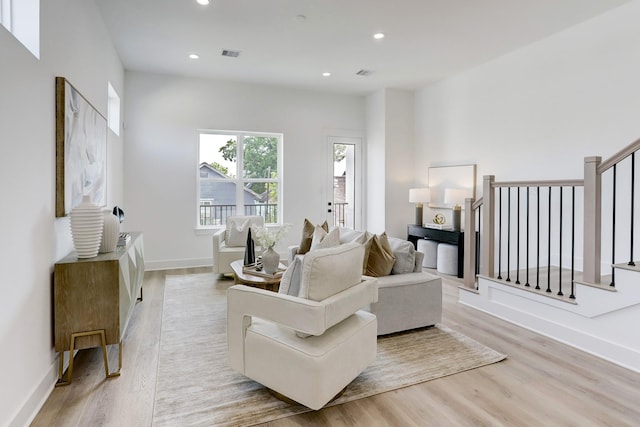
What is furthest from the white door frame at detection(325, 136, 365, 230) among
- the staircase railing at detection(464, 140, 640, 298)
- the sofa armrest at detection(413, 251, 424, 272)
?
the sofa armrest at detection(413, 251, 424, 272)

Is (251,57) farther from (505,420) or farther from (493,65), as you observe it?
(505,420)

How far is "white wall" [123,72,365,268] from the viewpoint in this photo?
5.66 metres

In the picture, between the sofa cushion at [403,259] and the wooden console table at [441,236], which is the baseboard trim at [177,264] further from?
the sofa cushion at [403,259]

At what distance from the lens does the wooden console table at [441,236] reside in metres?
5.22

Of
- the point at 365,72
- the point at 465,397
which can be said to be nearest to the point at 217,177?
the point at 365,72

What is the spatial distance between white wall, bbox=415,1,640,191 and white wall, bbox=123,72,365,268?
7.88 ft

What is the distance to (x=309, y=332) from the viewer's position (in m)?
1.94

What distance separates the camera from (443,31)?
4195 millimetres

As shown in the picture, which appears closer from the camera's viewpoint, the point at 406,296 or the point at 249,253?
the point at 406,296

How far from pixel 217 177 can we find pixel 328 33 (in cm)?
309

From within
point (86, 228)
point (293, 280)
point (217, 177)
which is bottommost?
point (293, 280)

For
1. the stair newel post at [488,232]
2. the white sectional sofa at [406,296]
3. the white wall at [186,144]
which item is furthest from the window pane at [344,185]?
the white sectional sofa at [406,296]

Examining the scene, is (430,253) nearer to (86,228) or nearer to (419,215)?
(419,215)

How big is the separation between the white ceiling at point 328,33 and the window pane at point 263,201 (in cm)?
185
